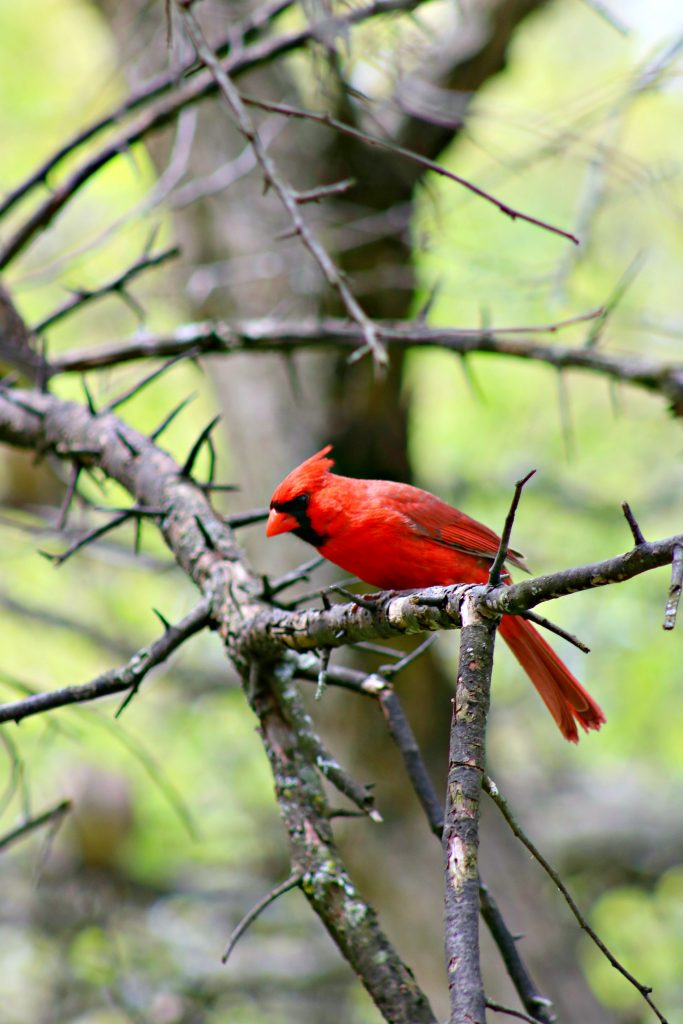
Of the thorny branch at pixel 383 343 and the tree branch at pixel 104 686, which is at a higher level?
the thorny branch at pixel 383 343

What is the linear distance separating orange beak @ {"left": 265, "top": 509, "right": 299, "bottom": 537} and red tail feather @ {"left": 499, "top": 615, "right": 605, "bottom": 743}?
682 millimetres

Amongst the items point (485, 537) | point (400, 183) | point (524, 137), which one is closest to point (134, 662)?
point (485, 537)

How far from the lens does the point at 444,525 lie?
9.77 feet

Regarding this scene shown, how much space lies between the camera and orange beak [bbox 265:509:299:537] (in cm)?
303

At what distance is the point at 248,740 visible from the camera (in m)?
8.21

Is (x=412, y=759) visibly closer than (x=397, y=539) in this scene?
Yes

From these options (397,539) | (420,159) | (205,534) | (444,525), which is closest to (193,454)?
(205,534)

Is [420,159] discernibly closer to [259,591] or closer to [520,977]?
[259,591]

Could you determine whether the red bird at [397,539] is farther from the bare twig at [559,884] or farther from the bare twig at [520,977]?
the bare twig at [559,884]

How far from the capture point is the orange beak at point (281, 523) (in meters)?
3.03

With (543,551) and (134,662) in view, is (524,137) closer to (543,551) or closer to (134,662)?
(543,551)

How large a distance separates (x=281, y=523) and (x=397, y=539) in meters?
0.37

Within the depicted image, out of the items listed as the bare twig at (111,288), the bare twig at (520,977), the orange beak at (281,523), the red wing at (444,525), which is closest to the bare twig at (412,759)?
the bare twig at (520,977)

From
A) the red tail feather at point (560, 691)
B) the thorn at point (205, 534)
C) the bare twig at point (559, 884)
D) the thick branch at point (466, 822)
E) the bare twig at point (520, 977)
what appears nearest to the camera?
the thick branch at point (466, 822)
